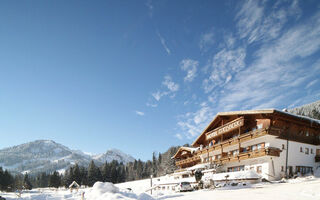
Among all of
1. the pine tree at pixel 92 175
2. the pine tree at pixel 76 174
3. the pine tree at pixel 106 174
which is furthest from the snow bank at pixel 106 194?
the pine tree at pixel 106 174

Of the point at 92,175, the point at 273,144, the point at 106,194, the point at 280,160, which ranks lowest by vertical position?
the point at 92,175

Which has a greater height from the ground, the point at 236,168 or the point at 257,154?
the point at 257,154

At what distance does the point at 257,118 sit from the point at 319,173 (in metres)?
8.69

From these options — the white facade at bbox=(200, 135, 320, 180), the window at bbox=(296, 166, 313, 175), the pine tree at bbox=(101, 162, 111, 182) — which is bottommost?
the pine tree at bbox=(101, 162, 111, 182)

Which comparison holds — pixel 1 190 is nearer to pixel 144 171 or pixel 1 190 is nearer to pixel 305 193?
pixel 144 171

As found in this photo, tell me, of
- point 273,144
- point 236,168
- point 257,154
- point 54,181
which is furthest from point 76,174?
point 273,144

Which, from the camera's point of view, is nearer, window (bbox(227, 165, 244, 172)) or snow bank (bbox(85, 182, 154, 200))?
snow bank (bbox(85, 182, 154, 200))

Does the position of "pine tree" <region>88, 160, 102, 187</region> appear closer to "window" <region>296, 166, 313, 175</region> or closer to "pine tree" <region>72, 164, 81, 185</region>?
"pine tree" <region>72, 164, 81, 185</region>

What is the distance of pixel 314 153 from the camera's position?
28.4 m

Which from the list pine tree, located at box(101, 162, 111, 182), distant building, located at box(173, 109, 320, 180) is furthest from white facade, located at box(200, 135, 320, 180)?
pine tree, located at box(101, 162, 111, 182)

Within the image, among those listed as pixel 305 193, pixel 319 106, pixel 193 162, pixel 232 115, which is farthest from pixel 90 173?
pixel 319 106

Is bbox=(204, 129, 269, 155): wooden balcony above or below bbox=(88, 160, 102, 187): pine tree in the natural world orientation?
above

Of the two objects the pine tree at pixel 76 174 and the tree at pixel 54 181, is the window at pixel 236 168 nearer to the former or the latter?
the pine tree at pixel 76 174

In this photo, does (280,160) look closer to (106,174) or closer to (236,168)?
(236,168)
